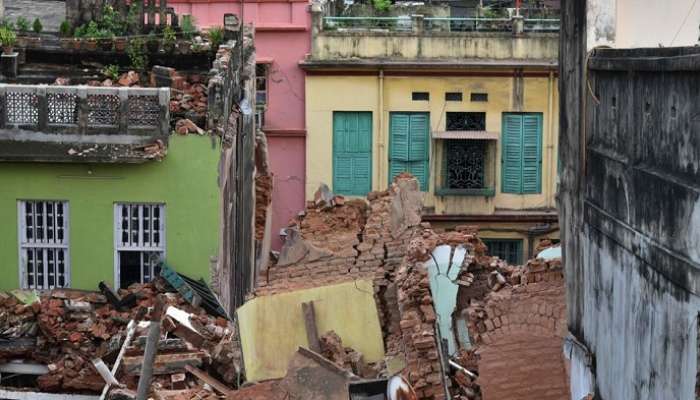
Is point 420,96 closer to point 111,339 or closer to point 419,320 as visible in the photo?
point 111,339

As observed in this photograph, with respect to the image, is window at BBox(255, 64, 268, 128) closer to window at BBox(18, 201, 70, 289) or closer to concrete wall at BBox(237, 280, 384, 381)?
window at BBox(18, 201, 70, 289)

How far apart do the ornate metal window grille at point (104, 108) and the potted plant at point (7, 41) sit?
13.6 ft

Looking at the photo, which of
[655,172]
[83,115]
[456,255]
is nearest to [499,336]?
[456,255]

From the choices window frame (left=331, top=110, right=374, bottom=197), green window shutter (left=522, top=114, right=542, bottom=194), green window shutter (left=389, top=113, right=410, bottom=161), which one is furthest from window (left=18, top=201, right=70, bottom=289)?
green window shutter (left=522, top=114, right=542, bottom=194)

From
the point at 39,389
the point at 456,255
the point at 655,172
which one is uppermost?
the point at 655,172

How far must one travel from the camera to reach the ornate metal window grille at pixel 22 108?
28203 millimetres

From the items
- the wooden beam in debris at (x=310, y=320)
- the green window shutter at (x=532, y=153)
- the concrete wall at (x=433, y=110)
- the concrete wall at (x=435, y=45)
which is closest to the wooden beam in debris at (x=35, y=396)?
the wooden beam in debris at (x=310, y=320)

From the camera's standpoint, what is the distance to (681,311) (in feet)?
49.8

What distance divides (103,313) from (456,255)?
6110 millimetres

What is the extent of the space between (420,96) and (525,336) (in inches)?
849

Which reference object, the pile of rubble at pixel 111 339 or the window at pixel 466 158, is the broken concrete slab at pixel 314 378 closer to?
the pile of rubble at pixel 111 339

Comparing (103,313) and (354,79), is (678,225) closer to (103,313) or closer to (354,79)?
(103,313)

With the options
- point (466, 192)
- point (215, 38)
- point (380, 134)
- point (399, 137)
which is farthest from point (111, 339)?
point (466, 192)

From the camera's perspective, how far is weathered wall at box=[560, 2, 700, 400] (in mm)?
15180
